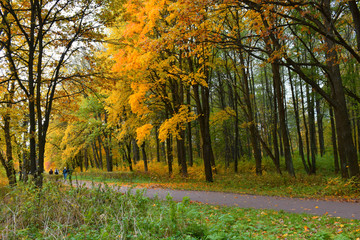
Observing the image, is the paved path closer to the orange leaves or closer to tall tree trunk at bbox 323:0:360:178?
tall tree trunk at bbox 323:0:360:178

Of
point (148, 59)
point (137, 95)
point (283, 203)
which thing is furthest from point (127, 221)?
point (137, 95)

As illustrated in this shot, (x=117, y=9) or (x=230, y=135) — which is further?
(x=230, y=135)

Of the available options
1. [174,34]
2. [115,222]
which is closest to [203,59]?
[174,34]

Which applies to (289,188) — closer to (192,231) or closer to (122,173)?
(192,231)

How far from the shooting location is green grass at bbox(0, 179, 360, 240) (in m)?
3.48

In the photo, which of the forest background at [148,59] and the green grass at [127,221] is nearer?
the green grass at [127,221]

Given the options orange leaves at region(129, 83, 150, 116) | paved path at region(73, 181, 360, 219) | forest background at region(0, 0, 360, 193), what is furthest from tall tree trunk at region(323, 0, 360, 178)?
orange leaves at region(129, 83, 150, 116)

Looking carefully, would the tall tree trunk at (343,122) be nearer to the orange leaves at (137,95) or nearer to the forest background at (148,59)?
the forest background at (148,59)

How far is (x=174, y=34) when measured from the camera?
8180 millimetres

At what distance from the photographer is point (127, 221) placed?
3775 mm

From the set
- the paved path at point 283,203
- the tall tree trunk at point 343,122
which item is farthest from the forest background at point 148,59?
the paved path at point 283,203

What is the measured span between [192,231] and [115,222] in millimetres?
1388

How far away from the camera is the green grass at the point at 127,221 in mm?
3484

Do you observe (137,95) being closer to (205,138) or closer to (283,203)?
(205,138)
